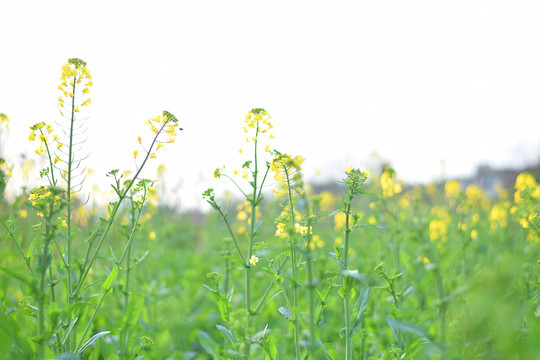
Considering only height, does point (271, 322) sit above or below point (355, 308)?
below

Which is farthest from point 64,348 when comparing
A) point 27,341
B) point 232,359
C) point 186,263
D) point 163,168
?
point 163,168

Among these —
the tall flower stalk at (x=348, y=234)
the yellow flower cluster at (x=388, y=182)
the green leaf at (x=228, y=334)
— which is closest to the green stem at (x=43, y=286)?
the green leaf at (x=228, y=334)

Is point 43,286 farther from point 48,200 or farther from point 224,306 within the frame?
point 224,306

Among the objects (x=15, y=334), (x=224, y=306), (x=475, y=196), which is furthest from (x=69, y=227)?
(x=475, y=196)

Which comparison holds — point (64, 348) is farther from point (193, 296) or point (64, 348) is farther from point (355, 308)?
point (193, 296)

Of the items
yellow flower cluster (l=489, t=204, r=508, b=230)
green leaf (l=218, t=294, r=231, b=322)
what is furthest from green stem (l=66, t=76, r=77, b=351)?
yellow flower cluster (l=489, t=204, r=508, b=230)

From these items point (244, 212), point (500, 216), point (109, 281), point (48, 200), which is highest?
point (48, 200)

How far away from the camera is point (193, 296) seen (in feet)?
15.7

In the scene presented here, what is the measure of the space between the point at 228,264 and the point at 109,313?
6.15 feet

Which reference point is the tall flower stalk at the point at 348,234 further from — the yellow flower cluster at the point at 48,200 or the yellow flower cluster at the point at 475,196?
the yellow flower cluster at the point at 475,196

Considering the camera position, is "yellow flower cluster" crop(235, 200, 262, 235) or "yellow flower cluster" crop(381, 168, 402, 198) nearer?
"yellow flower cluster" crop(235, 200, 262, 235)

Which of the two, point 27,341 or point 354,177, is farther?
point 354,177

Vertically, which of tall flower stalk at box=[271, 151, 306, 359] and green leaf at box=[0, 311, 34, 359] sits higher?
tall flower stalk at box=[271, 151, 306, 359]

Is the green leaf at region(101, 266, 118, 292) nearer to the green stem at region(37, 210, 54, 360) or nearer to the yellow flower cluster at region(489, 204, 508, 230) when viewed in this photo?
the green stem at region(37, 210, 54, 360)
